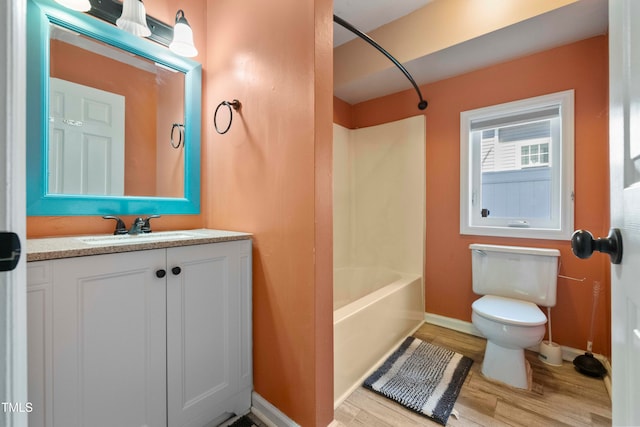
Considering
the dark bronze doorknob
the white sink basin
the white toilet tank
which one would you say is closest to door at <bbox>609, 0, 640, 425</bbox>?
the dark bronze doorknob

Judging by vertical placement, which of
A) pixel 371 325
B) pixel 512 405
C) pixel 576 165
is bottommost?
pixel 512 405

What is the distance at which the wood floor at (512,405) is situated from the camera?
1335 mm

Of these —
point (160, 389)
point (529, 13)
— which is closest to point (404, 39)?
point (529, 13)

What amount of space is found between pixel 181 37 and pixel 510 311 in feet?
8.25

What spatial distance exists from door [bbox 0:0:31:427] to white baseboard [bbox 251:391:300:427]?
3.33 ft

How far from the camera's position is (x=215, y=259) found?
4.12ft

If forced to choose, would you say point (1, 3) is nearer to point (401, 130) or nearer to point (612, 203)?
point (612, 203)

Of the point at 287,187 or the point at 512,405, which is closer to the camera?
the point at 287,187

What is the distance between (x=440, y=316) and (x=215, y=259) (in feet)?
6.87

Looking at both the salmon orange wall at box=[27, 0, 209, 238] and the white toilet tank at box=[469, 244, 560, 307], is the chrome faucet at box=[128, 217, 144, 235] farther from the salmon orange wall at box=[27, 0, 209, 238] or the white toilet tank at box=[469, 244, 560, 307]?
the white toilet tank at box=[469, 244, 560, 307]

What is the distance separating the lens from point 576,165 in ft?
6.04

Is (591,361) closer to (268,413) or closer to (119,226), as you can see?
(268,413)

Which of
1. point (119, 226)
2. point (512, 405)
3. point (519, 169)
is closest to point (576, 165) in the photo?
point (519, 169)

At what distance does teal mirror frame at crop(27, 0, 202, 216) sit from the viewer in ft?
3.83
